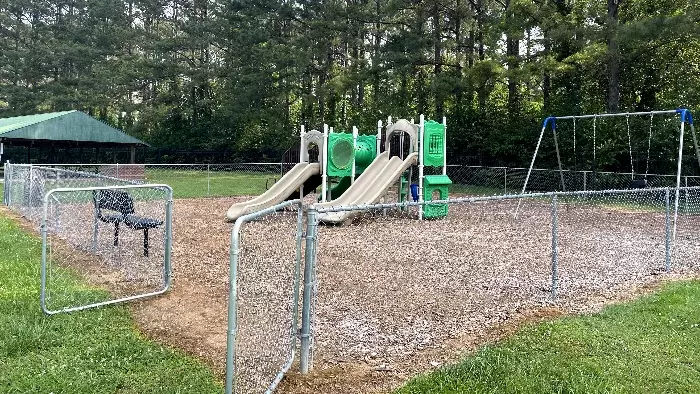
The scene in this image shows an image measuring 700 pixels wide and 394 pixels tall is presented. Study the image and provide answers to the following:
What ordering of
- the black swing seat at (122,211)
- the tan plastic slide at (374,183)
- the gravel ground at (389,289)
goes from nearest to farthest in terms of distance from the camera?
1. the gravel ground at (389,289)
2. the black swing seat at (122,211)
3. the tan plastic slide at (374,183)

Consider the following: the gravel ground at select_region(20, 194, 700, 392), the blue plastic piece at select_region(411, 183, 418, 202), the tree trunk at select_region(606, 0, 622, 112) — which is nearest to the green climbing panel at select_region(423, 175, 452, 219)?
the blue plastic piece at select_region(411, 183, 418, 202)

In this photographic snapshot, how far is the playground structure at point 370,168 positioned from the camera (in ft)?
43.0

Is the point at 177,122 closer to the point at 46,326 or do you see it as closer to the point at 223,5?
the point at 223,5

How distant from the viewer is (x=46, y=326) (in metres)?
5.04

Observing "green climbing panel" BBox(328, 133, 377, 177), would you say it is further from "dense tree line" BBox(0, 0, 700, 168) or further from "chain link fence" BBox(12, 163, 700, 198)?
"dense tree line" BBox(0, 0, 700, 168)

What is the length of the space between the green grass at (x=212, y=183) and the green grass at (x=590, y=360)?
53.6 feet

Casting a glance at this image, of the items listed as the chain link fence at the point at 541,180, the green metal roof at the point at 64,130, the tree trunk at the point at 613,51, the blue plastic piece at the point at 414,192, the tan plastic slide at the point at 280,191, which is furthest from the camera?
the green metal roof at the point at 64,130

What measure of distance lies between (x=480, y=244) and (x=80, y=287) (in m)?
6.12

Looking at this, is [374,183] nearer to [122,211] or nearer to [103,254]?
[122,211]

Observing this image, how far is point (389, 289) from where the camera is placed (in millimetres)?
6672

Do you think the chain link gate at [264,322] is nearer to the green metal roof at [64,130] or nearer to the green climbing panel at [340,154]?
the green climbing panel at [340,154]

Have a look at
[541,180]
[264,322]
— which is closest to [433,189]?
[541,180]

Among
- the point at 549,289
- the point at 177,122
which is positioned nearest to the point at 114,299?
the point at 549,289

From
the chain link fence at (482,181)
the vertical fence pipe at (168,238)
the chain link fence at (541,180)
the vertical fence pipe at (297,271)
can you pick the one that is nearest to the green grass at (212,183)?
the chain link fence at (482,181)
